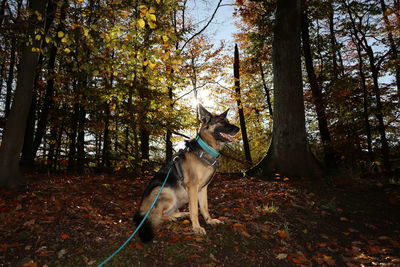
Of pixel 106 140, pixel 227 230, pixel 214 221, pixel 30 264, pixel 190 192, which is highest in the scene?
pixel 106 140

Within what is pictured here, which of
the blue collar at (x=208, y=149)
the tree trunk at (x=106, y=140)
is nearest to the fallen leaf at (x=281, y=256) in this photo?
the blue collar at (x=208, y=149)

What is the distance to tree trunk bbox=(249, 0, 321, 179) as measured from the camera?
7949 mm

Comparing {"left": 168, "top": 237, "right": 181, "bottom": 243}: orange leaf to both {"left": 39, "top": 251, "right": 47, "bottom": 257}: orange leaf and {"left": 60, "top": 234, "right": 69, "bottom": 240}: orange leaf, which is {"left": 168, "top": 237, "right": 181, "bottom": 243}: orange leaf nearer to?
{"left": 60, "top": 234, "right": 69, "bottom": 240}: orange leaf

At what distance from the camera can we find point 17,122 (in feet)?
21.8

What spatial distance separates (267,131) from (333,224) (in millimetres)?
18451

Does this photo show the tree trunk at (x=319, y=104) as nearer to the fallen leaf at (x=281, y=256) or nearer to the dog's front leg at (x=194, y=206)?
the fallen leaf at (x=281, y=256)

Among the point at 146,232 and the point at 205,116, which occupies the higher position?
the point at 205,116

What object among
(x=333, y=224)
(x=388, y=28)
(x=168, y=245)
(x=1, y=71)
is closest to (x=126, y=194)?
(x=168, y=245)

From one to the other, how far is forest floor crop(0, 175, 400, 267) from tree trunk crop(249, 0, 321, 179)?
135 centimetres

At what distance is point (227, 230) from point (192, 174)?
1.32 metres

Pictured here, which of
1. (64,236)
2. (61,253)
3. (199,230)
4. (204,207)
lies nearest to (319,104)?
(204,207)

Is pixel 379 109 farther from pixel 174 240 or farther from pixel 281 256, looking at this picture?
pixel 174 240

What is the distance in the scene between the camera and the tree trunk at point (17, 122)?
6516mm

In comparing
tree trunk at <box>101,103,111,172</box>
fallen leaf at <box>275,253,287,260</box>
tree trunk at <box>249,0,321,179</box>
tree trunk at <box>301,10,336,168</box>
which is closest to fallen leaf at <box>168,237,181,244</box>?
fallen leaf at <box>275,253,287,260</box>
